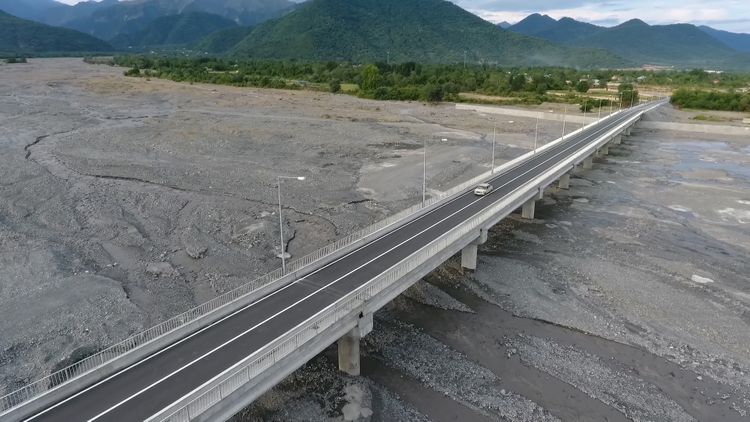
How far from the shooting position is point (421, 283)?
3506 cm

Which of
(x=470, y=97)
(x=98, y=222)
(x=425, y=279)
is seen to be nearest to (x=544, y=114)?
(x=470, y=97)

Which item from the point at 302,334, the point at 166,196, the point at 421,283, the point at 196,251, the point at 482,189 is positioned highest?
the point at 482,189

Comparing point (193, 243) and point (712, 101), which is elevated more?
point (712, 101)

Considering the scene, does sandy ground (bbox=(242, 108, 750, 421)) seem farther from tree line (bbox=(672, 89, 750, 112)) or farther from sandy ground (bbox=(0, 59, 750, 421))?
tree line (bbox=(672, 89, 750, 112))

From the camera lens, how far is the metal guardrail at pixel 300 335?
1678 centimetres

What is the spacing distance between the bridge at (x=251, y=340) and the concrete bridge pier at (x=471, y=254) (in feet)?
0.26

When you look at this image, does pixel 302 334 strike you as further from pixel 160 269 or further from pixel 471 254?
pixel 471 254

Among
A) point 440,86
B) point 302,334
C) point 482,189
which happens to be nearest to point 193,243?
point 302,334

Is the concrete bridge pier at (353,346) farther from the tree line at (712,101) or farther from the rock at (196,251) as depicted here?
the tree line at (712,101)

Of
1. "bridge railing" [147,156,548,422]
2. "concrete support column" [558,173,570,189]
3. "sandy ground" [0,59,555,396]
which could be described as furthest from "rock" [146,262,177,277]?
"concrete support column" [558,173,570,189]

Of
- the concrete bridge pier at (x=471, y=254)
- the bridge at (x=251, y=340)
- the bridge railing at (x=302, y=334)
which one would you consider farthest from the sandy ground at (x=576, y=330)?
the bridge railing at (x=302, y=334)

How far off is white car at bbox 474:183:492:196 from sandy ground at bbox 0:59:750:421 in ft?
14.6

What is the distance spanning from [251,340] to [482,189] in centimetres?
2884

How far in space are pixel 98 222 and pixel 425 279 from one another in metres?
29.3
